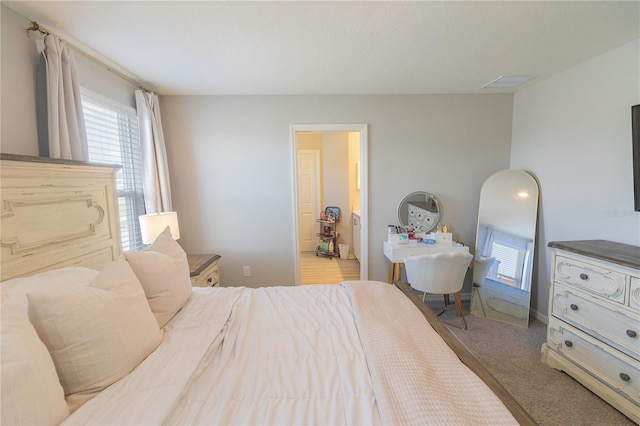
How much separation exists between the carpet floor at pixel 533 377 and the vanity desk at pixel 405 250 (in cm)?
71

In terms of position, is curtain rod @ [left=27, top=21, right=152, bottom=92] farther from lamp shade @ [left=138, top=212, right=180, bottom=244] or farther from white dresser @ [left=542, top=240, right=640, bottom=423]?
white dresser @ [left=542, top=240, right=640, bottom=423]

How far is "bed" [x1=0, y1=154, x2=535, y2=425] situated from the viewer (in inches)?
31.3

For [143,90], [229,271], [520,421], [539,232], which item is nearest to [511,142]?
[539,232]

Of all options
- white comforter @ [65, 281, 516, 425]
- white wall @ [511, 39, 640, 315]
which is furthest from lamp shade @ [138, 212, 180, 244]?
white wall @ [511, 39, 640, 315]

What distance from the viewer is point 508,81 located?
8.29ft

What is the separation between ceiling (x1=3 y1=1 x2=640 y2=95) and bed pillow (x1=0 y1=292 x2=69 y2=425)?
5.34 ft

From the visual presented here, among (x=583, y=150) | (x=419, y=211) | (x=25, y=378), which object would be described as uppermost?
(x=583, y=150)

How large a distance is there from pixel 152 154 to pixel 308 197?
10.5 feet

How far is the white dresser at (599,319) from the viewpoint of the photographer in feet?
5.01

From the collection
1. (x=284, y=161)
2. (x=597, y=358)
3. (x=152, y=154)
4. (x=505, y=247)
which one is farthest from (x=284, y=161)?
(x=597, y=358)

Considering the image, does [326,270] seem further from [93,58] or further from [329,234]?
[93,58]

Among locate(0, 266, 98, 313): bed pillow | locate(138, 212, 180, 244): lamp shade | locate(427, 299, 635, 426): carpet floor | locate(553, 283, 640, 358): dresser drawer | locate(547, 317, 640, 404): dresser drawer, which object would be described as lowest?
locate(427, 299, 635, 426): carpet floor

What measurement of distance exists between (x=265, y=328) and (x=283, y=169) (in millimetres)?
1946

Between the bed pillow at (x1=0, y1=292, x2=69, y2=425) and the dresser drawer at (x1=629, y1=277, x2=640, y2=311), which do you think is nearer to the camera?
the bed pillow at (x1=0, y1=292, x2=69, y2=425)
